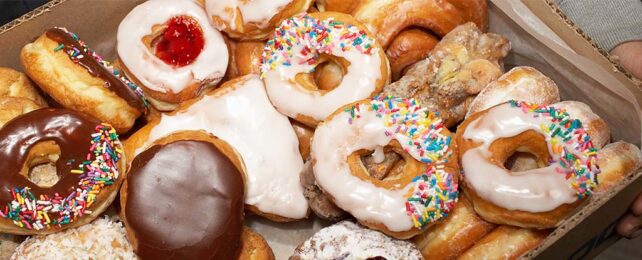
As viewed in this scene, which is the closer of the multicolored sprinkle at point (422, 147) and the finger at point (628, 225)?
the multicolored sprinkle at point (422, 147)

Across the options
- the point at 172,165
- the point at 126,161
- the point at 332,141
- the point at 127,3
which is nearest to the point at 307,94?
the point at 332,141

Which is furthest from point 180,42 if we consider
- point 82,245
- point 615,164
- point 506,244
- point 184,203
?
point 615,164

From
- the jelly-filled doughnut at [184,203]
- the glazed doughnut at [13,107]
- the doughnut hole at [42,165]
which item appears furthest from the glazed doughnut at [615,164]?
the glazed doughnut at [13,107]

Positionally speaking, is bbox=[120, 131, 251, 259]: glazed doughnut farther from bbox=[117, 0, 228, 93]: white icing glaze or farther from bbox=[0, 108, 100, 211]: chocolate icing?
bbox=[117, 0, 228, 93]: white icing glaze

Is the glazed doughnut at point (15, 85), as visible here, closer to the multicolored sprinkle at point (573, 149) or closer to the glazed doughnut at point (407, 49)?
the glazed doughnut at point (407, 49)

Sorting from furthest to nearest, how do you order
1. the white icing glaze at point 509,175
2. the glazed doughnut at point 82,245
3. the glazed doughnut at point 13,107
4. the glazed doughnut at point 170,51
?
the glazed doughnut at point 170,51, the glazed doughnut at point 13,107, the glazed doughnut at point 82,245, the white icing glaze at point 509,175

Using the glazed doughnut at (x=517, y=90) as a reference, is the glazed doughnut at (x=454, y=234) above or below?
below
